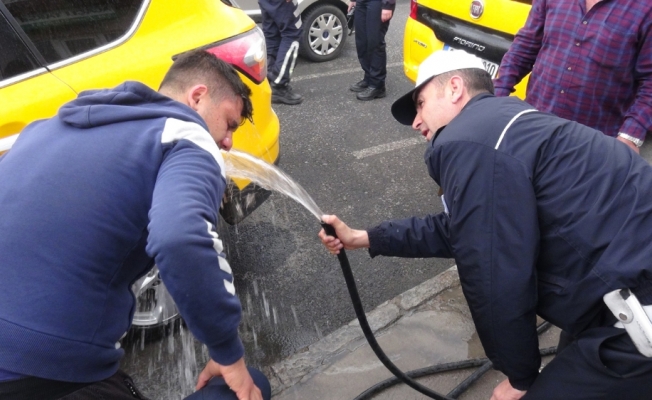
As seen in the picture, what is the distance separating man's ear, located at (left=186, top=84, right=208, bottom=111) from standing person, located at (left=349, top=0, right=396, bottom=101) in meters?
4.37

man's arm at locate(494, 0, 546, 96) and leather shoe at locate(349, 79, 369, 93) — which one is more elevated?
man's arm at locate(494, 0, 546, 96)

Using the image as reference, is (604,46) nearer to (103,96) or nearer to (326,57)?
(103,96)

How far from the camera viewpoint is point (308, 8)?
21.9ft

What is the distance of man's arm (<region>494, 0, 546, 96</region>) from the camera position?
2.70 m

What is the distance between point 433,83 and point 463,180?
0.48m

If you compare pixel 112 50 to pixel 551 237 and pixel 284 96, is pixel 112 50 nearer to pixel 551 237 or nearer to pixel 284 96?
pixel 551 237

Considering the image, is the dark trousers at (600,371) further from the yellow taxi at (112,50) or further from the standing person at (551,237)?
the yellow taxi at (112,50)

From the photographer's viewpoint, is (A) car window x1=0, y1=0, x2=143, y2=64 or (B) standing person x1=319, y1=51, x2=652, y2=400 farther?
(A) car window x1=0, y1=0, x2=143, y2=64

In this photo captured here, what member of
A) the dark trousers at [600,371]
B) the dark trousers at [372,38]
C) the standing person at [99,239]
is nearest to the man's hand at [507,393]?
the dark trousers at [600,371]

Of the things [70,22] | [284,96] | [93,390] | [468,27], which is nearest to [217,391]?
[93,390]

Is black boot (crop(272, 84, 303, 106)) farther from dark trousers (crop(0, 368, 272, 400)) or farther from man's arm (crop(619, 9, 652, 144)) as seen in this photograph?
dark trousers (crop(0, 368, 272, 400))

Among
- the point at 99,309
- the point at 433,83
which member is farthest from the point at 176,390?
the point at 433,83

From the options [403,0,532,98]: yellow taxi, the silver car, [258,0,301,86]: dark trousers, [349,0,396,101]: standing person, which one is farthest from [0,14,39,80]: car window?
the silver car

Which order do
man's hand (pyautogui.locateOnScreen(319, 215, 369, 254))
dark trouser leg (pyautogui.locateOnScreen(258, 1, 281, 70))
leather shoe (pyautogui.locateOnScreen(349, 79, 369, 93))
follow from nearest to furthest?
man's hand (pyautogui.locateOnScreen(319, 215, 369, 254))
dark trouser leg (pyautogui.locateOnScreen(258, 1, 281, 70))
leather shoe (pyautogui.locateOnScreen(349, 79, 369, 93))
